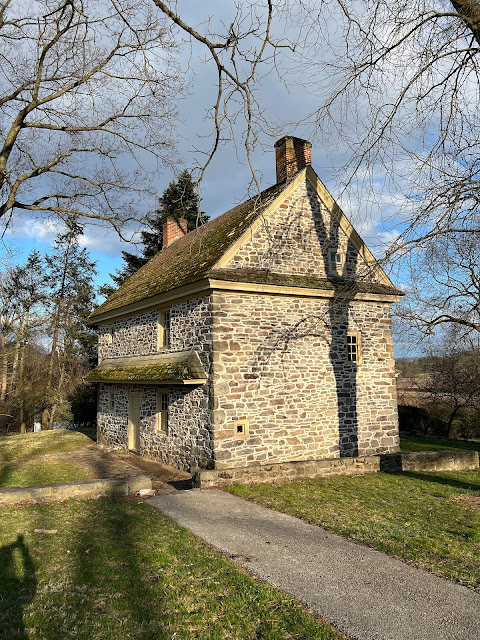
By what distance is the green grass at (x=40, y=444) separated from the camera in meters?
16.6

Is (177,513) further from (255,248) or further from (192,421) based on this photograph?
(255,248)

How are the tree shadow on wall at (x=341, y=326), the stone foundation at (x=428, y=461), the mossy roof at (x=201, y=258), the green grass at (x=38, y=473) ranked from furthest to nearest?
the tree shadow on wall at (x=341, y=326) < the stone foundation at (x=428, y=461) < the mossy roof at (x=201, y=258) < the green grass at (x=38, y=473)

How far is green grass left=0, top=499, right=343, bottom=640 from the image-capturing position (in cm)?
389

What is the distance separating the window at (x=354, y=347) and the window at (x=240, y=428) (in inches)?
170

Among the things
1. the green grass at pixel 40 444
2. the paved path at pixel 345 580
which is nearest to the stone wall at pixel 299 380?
the paved path at pixel 345 580

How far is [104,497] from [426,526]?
589cm

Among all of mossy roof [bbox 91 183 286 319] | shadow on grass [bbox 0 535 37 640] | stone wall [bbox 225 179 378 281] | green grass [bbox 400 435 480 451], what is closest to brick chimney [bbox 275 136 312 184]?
mossy roof [bbox 91 183 286 319]

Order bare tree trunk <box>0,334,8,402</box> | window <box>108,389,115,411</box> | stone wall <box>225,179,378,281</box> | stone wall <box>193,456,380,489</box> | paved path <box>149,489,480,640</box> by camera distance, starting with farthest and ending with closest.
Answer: bare tree trunk <box>0,334,8,402</box>
window <box>108,389,115,411</box>
stone wall <box>225,179,378,281</box>
stone wall <box>193,456,380,489</box>
paved path <box>149,489,480,640</box>

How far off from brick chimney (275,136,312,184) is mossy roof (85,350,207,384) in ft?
22.1

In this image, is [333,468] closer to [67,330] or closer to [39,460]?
[39,460]

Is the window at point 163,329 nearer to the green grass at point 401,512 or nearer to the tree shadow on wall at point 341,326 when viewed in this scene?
the tree shadow on wall at point 341,326

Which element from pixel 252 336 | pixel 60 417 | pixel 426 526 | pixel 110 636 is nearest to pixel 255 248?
pixel 252 336

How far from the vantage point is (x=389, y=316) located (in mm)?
15203

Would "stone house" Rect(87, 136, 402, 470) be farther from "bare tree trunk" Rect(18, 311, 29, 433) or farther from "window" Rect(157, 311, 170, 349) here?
"bare tree trunk" Rect(18, 311, 29, 433)
